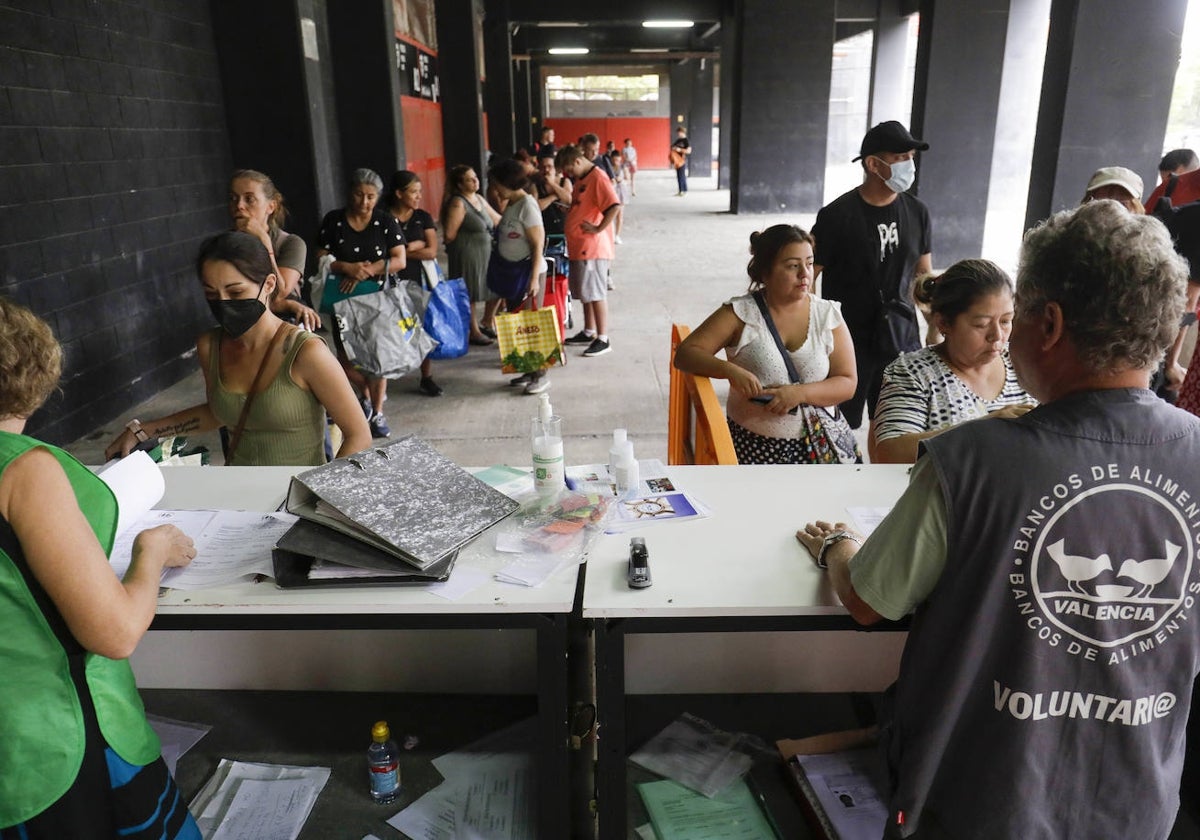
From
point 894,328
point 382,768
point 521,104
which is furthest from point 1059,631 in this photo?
point 521,104

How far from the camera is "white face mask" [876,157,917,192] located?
3.42 m

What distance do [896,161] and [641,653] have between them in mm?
2289

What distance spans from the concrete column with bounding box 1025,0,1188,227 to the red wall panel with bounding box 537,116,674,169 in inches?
1128

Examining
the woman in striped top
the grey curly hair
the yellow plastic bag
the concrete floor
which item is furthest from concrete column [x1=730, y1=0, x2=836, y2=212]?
the grey curly hair

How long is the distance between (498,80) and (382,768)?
1700cm

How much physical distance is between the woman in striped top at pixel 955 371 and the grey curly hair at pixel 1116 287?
3.43 ft

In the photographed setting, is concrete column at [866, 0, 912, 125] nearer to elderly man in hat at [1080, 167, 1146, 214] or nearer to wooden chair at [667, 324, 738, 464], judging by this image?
elderly man in hat at [1080, 167, 1146, 214]

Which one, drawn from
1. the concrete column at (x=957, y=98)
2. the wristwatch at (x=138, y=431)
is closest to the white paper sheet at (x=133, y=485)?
the wristwatch at (x=138, y=431)

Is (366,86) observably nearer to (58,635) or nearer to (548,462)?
(548,462)

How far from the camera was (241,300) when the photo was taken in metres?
2.31

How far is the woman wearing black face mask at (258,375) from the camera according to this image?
2303mm

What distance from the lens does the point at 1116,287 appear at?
1.10 metres

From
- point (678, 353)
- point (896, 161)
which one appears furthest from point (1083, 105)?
point (678, 353)

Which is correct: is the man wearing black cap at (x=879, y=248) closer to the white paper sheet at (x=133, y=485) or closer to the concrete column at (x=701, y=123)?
the white paper sheet at (x=133, y=485)
